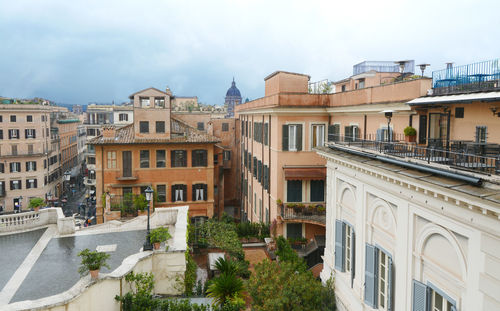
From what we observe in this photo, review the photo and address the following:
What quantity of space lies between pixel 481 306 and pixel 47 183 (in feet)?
222

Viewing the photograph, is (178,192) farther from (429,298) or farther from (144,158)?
(429,298)

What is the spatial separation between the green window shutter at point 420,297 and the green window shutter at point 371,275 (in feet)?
7.50

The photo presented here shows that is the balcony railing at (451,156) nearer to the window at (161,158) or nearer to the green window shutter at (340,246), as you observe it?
the green window shutter at (340,246)

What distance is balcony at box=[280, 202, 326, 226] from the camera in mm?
27562

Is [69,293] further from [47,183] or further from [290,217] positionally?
[47,183]

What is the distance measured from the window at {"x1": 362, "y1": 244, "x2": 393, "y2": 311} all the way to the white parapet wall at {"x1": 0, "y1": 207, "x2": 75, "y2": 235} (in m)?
16.0

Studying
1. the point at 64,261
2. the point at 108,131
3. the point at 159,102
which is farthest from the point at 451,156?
the point at 159,102

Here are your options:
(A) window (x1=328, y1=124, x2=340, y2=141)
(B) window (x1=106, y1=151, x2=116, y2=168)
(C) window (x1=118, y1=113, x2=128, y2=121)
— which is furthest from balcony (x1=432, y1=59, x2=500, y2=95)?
(C) window (x1=118, y1=113, x2=128, y2=121)

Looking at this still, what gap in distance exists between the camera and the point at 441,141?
15.5 meters

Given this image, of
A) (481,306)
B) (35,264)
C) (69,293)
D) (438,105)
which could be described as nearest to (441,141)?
(438,105)

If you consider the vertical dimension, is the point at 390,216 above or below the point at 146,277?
above

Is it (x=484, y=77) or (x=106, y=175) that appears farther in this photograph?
(x=106, y=175)

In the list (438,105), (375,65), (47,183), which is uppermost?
(375,65)

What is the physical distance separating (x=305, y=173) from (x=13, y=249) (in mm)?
17772
